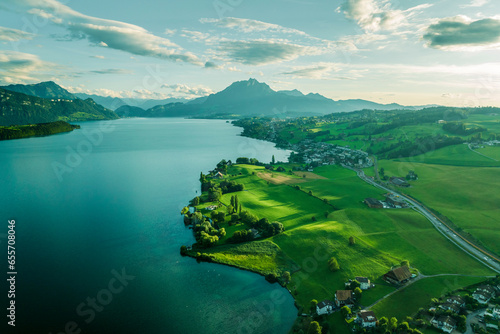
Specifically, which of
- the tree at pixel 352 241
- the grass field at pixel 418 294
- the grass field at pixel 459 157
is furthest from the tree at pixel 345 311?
the grass field at pixel 459 157

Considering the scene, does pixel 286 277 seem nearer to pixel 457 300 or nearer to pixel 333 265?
pixel 333 265

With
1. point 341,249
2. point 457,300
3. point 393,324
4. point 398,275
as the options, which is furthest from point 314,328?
point 457,300

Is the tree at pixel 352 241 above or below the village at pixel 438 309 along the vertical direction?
above

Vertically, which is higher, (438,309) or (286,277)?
(438,309)

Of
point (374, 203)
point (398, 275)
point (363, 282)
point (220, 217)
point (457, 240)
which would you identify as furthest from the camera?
point (374, 203)

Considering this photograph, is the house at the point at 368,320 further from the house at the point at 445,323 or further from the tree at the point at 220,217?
the tree at the point at 220,217

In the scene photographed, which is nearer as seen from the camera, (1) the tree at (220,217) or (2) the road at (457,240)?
(2) the road at (457,240)

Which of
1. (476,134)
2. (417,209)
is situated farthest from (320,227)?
(476,134)

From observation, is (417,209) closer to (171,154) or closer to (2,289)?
(2,289)
